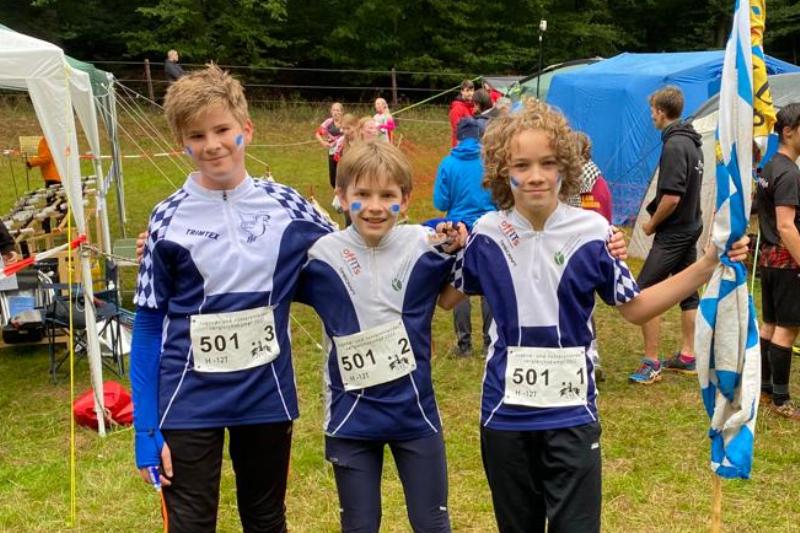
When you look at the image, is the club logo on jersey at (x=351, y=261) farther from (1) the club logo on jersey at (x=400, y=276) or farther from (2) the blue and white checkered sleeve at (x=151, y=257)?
(2) the blue and white checkered sleeve at (x=151, y=257)

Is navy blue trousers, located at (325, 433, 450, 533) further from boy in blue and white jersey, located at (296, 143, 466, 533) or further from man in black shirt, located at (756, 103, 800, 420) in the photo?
man in black shirt, located at (756, 103, 800, 420)

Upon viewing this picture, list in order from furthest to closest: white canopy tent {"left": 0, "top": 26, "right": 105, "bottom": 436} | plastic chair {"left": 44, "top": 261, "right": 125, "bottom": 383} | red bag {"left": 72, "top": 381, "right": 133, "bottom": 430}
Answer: plastic chair {"left": 44, "top": 261, "right": 125, "bottom": 383}, red bag {"left": 72, "top": 381, "right": 133, "bottom": 430}, white canopy tent {"left": 0, "top": 26, "right": 105, "bottom": 436}

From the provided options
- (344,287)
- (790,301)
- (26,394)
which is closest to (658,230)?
(790,301)

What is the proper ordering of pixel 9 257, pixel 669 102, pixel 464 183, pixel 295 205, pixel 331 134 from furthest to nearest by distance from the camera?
1. pixel 331 134
2. pixel 9 257
3. pixel 464 183
4. pixel 669 102
5. pixel 295 205

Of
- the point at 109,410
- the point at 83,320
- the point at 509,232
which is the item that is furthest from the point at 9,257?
the point at 509,232

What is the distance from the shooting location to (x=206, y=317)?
2.18 metres

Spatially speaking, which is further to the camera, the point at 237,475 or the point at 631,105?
the point at 631,105

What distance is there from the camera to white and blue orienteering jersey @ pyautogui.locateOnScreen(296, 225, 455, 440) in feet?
7.36

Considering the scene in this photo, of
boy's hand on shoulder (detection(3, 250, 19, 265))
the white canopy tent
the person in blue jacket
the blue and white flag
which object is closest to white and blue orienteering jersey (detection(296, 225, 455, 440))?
the blue and white flag

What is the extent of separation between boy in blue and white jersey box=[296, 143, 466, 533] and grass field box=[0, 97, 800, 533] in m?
1.24

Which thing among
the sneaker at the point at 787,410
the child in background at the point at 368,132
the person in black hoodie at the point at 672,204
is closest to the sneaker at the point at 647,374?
the person in black hoodie at the point at 672,204

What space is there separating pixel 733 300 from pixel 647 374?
326 centimetres

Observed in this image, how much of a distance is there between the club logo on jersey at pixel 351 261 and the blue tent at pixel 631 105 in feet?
25.5

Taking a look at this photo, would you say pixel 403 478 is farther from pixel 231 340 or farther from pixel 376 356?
pixel 231 340
